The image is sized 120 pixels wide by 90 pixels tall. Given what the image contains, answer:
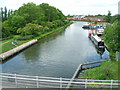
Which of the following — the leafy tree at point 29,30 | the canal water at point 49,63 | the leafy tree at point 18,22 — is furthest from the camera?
the leafy tree at point 18,22

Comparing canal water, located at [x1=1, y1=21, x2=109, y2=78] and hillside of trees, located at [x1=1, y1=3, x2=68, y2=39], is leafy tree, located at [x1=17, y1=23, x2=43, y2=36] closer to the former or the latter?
hillside of trees, located at [x1=1, y1=3, x2=68, y2=39]

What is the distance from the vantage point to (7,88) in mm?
7250

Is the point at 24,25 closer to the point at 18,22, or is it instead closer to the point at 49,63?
the point at 18,22

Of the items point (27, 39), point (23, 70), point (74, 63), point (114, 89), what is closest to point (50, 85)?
point (114, 89)

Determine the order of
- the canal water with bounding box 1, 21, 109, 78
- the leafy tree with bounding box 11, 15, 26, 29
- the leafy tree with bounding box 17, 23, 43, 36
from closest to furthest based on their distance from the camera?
the canal water with bounding box 1, 21, 109, 78
the leafy tree with bounding box 17, 23, 43, 36
the leafy tree with bounding box 11, 15, 26, 29

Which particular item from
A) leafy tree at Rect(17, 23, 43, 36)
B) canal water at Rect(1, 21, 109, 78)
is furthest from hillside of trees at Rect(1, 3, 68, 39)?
canal water at Rect(1, 21, 109, 78)

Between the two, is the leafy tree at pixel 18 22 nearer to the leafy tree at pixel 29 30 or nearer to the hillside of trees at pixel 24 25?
the hillside of trees at pixel 24 25

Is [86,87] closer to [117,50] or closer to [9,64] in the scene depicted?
[117,50]

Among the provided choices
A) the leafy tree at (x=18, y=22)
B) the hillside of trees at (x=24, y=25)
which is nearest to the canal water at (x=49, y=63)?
the hillside of trees at (x=24, y=25)

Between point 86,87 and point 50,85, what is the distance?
2.03m

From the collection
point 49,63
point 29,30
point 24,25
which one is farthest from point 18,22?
point 49,63

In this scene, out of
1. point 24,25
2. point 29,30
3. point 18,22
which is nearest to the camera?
point 29,30

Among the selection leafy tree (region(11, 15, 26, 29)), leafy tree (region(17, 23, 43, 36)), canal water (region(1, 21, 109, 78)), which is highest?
leafy tree (region(11, 15, 26, 29))

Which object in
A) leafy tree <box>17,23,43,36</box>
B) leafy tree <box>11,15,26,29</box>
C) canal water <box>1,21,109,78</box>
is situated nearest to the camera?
canal water <box>1,21,109,78</box>
